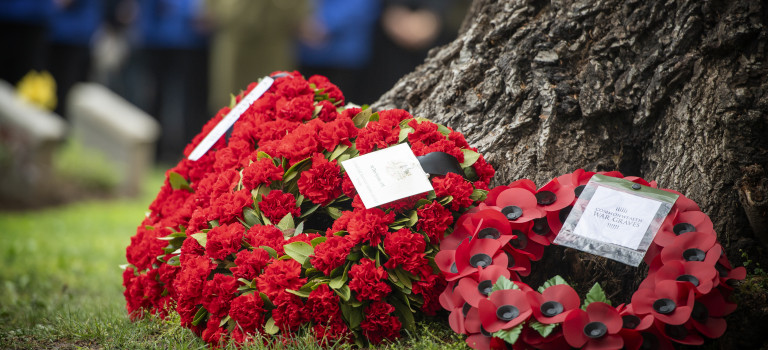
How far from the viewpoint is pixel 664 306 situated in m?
2.11

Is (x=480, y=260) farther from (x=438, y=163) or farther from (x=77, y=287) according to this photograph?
(x=77, y=287)

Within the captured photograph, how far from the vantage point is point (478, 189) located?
253cm

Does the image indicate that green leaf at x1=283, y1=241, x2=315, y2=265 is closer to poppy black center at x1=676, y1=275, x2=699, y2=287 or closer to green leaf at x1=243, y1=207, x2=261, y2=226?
green leaf at x1=243, y1=207, x2=261, y2=226

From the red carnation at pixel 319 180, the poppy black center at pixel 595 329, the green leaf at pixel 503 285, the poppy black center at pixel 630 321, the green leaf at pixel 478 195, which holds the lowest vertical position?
the poppy black center at pixel 630 321

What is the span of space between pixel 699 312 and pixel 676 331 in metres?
0.11

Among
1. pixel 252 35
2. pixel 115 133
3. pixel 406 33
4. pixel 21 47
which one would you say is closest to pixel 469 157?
pixel 252 35

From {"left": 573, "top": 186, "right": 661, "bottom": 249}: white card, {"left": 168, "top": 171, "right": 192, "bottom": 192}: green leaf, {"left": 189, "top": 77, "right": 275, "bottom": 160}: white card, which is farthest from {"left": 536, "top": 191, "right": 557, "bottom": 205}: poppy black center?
{"left": 168, "top": 171, "right": 192, "bottom": 192}: green leaf

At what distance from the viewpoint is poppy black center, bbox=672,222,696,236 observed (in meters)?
2.28

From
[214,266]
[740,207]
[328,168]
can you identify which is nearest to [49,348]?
[214,266]

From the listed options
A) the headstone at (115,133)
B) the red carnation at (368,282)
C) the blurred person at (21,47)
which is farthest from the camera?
the blurred person at (21,47)

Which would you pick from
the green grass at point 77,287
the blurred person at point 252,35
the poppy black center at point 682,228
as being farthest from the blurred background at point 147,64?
the poppy black center at point 682,228

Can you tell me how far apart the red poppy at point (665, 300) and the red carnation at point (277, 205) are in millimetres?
1199

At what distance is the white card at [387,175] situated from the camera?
92.9 inches

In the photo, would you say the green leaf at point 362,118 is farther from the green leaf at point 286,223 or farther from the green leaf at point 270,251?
the green leaf at point 270,251
